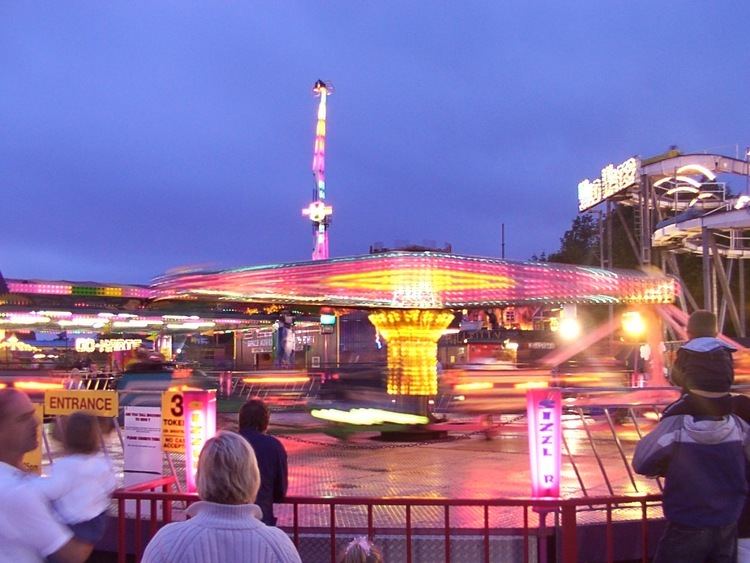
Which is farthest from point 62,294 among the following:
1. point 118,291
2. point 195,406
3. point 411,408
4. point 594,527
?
point 594,527

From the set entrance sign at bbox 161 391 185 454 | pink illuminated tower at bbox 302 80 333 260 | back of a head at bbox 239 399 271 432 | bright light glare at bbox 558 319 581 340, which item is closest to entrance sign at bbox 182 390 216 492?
entrance sign at bbox 161 391 185 454

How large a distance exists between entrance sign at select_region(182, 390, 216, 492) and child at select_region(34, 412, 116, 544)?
14.2 ft

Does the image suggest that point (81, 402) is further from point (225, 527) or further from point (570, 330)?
point (570, 330)

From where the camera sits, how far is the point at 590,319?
5734cm

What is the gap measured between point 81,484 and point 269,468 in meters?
2.29

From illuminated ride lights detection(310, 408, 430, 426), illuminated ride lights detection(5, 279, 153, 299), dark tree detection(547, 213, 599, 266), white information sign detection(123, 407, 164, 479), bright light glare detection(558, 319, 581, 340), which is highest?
dark tree detection(547, 213, 599, 266)

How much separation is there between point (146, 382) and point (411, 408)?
214 inches

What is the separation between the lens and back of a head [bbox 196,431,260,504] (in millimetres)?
2727

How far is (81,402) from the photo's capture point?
8695 mm

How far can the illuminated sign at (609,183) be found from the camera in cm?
3912

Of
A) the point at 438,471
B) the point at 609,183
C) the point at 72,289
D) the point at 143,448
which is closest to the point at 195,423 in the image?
the point at 143,448

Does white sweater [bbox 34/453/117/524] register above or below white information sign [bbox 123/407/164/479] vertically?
above

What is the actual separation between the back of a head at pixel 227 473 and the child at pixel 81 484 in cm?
53

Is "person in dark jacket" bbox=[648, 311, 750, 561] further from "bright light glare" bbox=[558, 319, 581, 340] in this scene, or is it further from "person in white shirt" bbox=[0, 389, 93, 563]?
"bright light glare" bbox=[558, 319, 581, 340]
